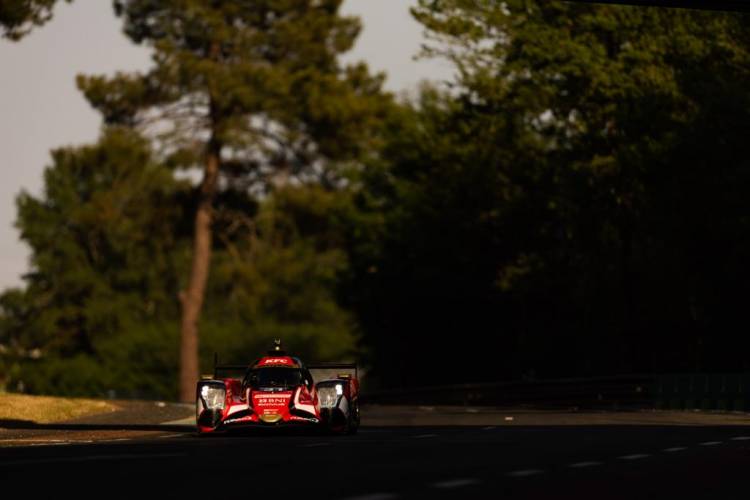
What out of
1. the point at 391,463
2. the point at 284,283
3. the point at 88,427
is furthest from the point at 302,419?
the point at 284,283

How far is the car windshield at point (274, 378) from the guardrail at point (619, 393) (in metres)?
14.6

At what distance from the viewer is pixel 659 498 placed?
13.7 meters

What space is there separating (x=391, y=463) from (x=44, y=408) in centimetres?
1859

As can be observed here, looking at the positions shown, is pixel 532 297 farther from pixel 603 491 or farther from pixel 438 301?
pixel 603 491

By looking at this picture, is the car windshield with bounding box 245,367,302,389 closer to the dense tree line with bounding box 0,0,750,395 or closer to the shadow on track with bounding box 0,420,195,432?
the shadow on track with bounding box 0,420,195,432

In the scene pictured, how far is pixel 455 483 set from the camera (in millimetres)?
14586

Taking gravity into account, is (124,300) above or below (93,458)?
→ above

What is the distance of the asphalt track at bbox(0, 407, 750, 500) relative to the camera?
14.1 metres

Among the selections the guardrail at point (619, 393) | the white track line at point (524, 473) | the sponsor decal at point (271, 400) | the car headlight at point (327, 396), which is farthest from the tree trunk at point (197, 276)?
the white track line at point (524, 473)

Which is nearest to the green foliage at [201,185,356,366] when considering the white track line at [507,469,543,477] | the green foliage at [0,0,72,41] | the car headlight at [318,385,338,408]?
the green foliage at [0,0,72,41]

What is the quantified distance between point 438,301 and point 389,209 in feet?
32.8

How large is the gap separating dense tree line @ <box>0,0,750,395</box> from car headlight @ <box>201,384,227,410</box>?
861 inches

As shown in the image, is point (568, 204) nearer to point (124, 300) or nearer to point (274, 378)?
point (274, 378)

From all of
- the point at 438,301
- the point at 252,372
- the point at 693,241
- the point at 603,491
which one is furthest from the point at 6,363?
the point at 603,491
